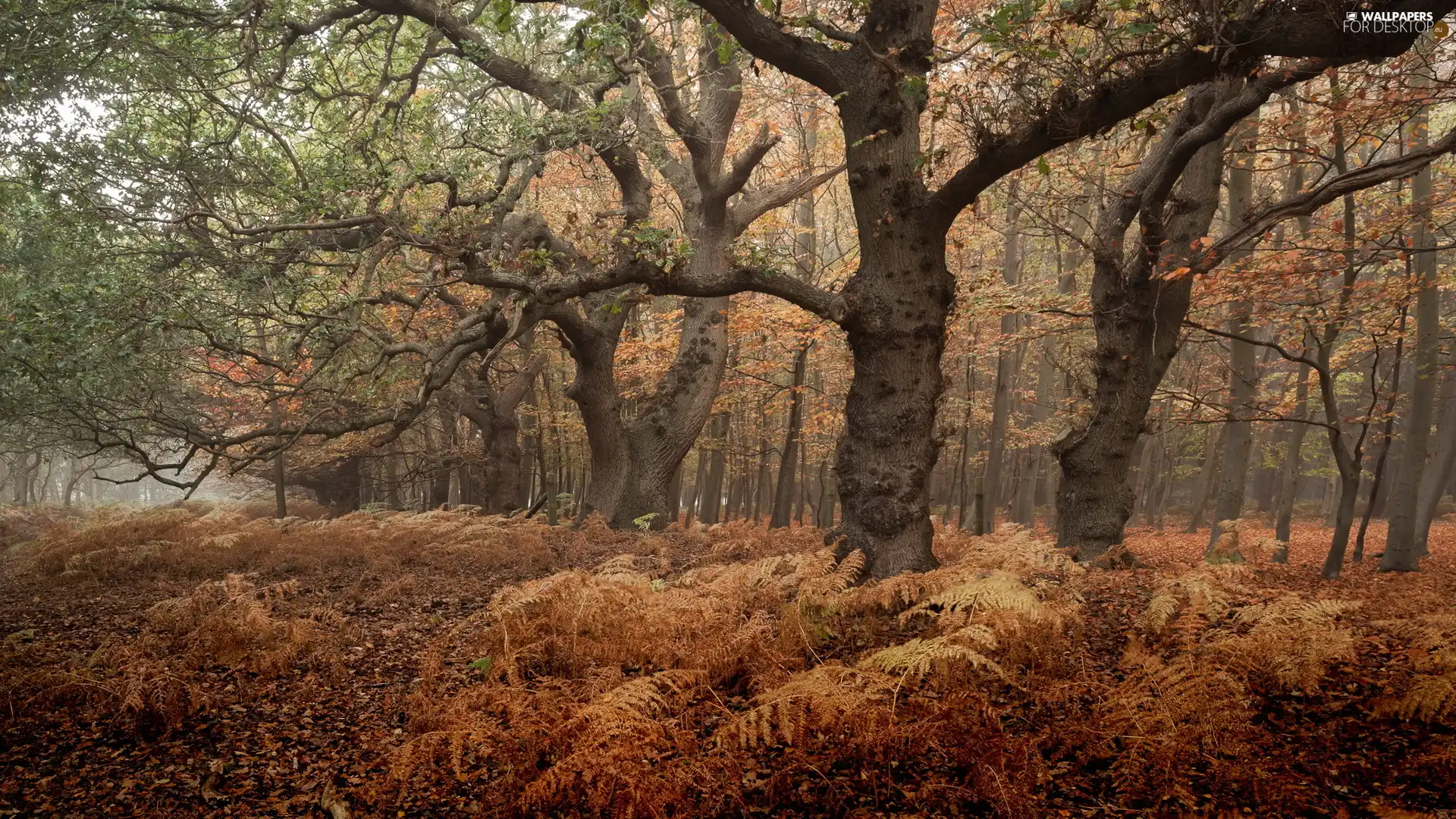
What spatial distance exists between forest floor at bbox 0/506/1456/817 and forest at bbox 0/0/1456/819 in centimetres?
3

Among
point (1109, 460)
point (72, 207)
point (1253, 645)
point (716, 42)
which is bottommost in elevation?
point (1253, 645)

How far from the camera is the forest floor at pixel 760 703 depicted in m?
3.15

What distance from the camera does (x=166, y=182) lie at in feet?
34.3

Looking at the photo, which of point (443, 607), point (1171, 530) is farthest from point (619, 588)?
point (1171, 530)

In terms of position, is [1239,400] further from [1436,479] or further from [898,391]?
[898,391]

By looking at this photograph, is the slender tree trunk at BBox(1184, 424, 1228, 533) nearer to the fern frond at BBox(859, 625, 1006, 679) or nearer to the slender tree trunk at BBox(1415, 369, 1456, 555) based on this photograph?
the slender tree trunk at BBox(1415, 369, 1456, 555)

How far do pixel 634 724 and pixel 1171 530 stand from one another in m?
24.8

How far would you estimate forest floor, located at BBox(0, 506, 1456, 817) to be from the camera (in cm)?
315

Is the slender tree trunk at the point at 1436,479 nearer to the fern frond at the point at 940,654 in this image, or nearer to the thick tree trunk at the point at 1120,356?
the thick tree trunk at the point at 1120,356

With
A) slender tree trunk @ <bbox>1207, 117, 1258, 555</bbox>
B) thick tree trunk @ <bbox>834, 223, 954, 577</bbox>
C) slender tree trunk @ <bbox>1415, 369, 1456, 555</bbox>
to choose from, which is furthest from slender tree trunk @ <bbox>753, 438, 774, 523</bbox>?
slender tree trunk @ <bbox>1415, 369, 1456, 555</bbox>

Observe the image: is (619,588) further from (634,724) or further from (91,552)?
(91,552)

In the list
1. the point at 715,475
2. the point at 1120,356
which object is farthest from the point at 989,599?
the point at 715,475

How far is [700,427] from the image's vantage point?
47.4 feet

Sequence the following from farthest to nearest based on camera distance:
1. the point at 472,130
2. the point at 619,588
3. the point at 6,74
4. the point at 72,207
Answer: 1. the point at 72,207
2. the point at 472,130
3. the point at 6,74
4. the point at 619,588
